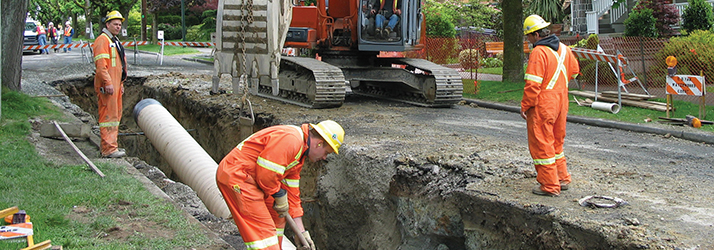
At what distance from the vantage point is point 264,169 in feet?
14.6

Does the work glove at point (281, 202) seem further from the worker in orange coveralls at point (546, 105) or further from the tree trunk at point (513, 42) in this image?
the tree trunk at point (513, 42)

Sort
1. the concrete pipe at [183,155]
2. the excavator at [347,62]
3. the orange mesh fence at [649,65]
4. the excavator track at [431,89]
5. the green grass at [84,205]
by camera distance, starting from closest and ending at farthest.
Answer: the green grass at [84,205] → the concrete pipe at [183,155] → the excavator at [347,62] → the excavator track at [431,89] → the orange mesh fence at [649,65]

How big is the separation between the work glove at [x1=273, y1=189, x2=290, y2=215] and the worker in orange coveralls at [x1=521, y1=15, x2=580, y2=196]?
8.24 ft

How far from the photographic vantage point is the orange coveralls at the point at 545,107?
5879 millimetres

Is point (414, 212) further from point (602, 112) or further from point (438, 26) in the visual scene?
point (438, 26)

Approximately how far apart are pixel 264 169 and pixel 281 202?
0.38m

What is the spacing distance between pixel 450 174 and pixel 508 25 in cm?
1026

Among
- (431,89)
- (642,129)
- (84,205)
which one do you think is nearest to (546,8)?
(431,89)

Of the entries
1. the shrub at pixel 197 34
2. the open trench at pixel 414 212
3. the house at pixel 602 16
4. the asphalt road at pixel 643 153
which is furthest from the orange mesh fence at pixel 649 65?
the shrub at pixel 197 34

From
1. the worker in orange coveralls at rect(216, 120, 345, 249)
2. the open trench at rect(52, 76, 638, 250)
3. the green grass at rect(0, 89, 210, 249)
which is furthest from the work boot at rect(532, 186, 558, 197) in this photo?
the green grass at rect(0, 89, 210, 249)

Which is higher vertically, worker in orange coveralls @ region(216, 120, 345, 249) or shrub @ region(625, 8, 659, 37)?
shrub @ region(625, 8, 659, 37)

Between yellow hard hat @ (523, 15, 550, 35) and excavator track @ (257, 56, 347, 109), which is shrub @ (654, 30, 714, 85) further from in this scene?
yellow hard hat @ (523, 15, 550, 35)

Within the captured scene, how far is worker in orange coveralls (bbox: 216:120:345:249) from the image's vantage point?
4.47 metres

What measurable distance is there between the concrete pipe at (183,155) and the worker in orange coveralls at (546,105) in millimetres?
3350
